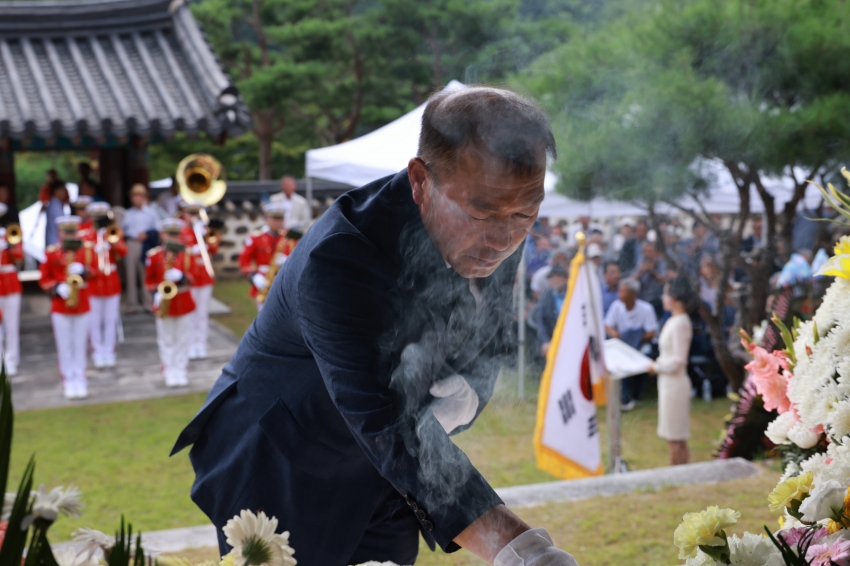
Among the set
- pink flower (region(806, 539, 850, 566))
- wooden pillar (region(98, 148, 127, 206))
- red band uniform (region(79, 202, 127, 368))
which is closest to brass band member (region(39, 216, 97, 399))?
red band uniform (region(79, 202, 127, 368))

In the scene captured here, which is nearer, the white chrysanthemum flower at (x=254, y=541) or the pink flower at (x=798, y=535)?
the white chrysanthemum flower at (x=254, y=541)

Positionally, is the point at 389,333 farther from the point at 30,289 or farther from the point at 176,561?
the point at 30,289

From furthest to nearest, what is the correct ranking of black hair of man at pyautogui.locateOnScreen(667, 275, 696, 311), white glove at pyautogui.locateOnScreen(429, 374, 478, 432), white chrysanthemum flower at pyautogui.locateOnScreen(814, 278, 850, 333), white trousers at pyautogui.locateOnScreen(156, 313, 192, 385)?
white trousers at pyautogui.locateOnScreen(156, 313, 192, 385)
black hair of man at pyautogui.locateOnScreen(667, 275, 696, 311)
white glove at pyautogui.locateOnScreen(429, 374, 478, 432)
white chrysanthemum flower at pyautogui.locateOnScreen(814, 278, 850, 333)

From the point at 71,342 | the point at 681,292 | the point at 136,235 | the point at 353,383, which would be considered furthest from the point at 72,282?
the point at 353,383

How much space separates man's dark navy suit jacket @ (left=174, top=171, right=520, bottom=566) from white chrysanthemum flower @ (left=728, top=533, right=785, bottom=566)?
363 mm

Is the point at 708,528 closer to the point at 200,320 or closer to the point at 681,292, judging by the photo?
the point at 681,292

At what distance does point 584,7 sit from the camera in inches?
129

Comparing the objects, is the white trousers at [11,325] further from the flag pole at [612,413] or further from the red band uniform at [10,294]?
the flag pole at [612,413]

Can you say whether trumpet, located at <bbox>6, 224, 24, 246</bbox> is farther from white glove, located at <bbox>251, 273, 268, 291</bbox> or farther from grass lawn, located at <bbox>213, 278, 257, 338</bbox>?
grass lawn, located at <bbox>213, 278, 257, 338</bbox>

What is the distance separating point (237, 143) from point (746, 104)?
14.3 meters

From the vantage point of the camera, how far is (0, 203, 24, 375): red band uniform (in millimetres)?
7840

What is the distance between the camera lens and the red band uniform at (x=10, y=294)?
784 centimetres

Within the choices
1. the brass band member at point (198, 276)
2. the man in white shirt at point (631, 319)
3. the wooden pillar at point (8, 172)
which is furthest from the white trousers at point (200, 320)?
the man in white shirt at point (631, 319)

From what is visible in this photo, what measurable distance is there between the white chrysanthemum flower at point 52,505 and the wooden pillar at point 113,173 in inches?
413
